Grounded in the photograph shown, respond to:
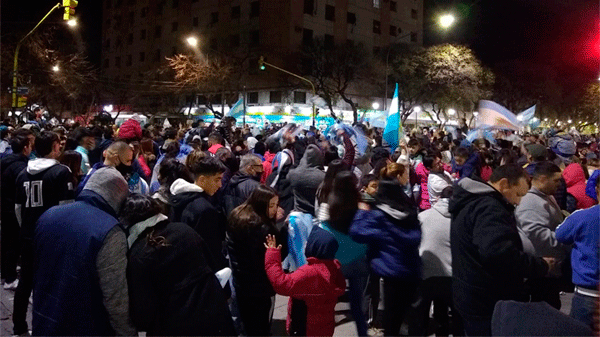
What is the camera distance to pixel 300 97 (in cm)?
4691

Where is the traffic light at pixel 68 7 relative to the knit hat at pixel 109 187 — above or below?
above

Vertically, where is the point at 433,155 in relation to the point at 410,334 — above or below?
above

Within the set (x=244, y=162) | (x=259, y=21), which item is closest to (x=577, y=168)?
(x=244, y=162)

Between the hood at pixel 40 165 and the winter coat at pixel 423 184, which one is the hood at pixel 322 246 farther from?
the winter coat at pixel 423 184

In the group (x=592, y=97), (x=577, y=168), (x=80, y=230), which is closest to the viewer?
(x=80, y=230)

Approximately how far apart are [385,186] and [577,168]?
157 inches

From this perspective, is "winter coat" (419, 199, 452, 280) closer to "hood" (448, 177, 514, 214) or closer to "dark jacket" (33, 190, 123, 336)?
"hood" (448, 177, 514, 214)

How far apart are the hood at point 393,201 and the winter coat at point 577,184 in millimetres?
3557

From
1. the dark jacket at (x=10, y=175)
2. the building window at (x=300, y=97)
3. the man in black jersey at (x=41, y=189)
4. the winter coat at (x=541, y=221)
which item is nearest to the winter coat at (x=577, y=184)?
the winter coat at (x=541, y=221)

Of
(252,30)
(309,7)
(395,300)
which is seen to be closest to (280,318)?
(395,300)

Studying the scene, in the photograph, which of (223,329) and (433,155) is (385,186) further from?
(433,155)

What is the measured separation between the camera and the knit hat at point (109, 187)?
3203 mm

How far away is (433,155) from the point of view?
7465mm

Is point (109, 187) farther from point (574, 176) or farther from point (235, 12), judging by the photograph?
point (235, 12)
